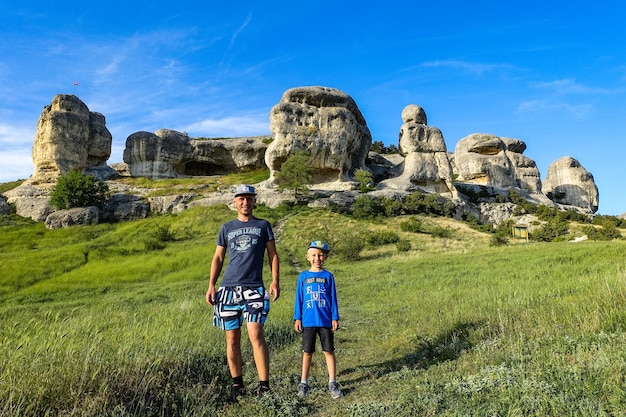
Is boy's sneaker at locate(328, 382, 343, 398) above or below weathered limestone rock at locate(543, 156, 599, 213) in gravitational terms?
below

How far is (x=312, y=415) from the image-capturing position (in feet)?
14.7

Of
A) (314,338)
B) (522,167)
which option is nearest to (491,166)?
(522,167)

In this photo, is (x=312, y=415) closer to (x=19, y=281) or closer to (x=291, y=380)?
(x=291, y=380)

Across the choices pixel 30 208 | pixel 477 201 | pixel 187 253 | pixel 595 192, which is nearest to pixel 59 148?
pixel 30 208

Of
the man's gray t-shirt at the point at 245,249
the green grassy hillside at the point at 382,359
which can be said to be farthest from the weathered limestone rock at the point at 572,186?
the man's gray t-shirt at the point at 245,249

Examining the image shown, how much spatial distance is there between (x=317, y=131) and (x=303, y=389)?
48.5 m

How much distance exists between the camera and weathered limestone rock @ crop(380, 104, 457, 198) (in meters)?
55.2

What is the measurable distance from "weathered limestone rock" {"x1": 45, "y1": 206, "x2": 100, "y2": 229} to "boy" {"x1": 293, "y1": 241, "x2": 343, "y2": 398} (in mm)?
43905

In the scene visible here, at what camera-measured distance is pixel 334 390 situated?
5.02 m

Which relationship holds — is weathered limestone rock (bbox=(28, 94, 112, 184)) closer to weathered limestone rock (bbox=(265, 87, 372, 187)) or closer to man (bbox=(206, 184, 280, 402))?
weathered limestone rock (bbox=(265, 87, 372, 187))

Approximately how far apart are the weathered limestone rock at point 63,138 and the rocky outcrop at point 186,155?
20.1 feet

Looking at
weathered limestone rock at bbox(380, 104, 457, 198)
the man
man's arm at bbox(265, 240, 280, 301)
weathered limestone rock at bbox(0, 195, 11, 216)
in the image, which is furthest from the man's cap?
weathered limestone rock at bbox(0, 195, 11, 216)

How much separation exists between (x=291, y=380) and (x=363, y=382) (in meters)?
1.01

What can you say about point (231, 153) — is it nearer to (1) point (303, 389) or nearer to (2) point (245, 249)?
(2) point (245, 249)
